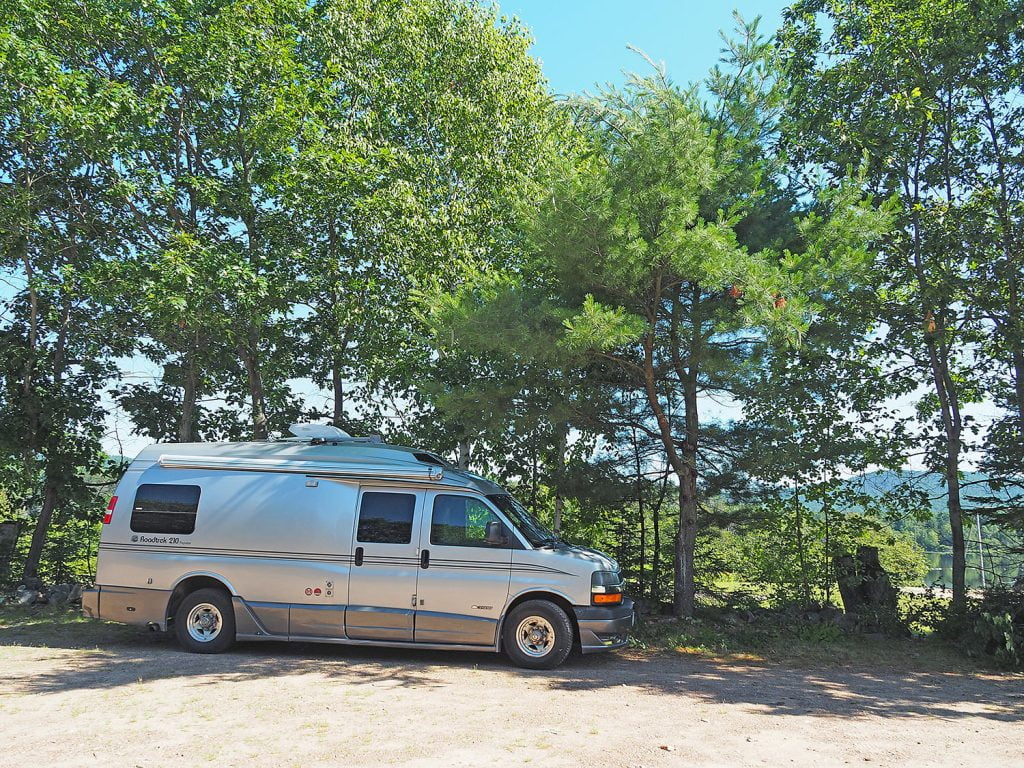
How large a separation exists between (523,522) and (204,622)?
4.06 metres

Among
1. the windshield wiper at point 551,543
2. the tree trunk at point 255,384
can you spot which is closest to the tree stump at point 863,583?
the windshield wiper at point 551,543

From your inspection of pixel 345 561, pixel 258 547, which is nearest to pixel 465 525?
pixel 345 561

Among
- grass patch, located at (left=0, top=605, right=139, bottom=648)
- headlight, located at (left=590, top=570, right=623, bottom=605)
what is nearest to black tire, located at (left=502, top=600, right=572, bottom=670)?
headlight, located at (left=590, top=570, right=623, bottom=605)

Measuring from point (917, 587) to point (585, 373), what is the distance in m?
6.85

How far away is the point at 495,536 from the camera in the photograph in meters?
8.84

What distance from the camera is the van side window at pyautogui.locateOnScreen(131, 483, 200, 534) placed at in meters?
9.33

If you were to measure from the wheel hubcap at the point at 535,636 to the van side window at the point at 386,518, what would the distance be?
5.44 ft

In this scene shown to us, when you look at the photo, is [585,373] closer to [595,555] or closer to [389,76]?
[595,555]

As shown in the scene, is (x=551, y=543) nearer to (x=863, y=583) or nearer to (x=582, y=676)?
(x=582, y=676)

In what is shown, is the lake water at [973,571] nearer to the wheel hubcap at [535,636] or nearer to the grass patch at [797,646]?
the grass patch at [797,646]

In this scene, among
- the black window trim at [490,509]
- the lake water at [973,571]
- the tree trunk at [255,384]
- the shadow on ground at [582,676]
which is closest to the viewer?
the shadow on ground at [582,676]

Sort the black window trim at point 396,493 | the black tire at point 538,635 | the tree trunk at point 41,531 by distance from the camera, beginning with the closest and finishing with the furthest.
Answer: the black tire at point 538,635 → the black window trim at point 396,493 → the tree trunk at point 41,531

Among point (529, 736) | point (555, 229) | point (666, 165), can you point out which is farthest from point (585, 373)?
point (529, 736)

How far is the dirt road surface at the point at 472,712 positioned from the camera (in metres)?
5.49
